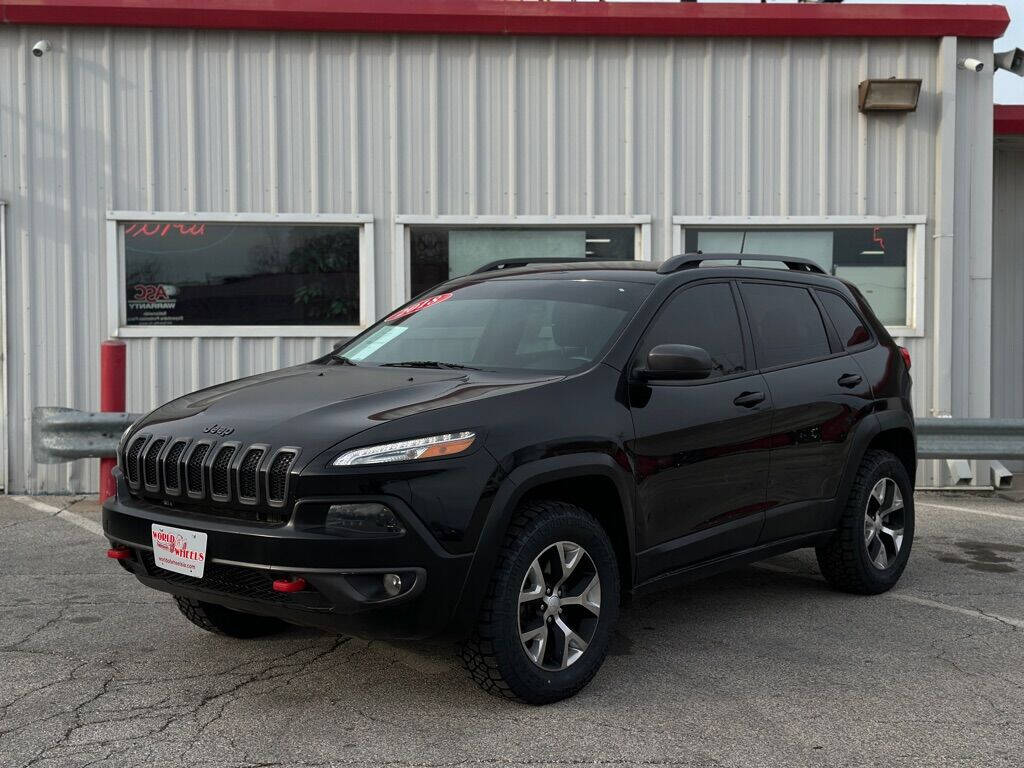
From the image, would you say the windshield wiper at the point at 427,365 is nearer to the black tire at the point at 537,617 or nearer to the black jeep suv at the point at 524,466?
the black jeep suv at the point at 524,466

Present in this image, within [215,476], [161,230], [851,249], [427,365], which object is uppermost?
[161,230]

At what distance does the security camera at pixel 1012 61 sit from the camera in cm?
982

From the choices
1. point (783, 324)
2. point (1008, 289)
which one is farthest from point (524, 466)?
point (1008, 289)

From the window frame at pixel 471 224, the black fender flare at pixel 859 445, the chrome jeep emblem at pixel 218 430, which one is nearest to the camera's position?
the chrome jeep emblem at pixel 218 430

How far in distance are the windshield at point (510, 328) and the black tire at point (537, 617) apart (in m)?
0.72

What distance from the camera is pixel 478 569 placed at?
3939 mm

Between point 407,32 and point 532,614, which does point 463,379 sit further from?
point 407,32

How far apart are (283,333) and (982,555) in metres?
5.61

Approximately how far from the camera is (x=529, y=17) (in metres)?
9.42

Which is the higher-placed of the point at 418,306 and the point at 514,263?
the point at 514,263

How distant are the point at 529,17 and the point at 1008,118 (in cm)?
457

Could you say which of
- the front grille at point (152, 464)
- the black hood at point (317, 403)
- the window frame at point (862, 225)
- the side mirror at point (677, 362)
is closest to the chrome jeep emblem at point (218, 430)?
the black hood at point (317, 403)

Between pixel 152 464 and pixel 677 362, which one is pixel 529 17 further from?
pixel 152 464

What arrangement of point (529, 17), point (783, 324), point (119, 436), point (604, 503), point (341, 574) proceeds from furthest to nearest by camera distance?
point (529, 17)
point (119, 436)
point (783, 324)
point (604, 503)
point (341, 574)
